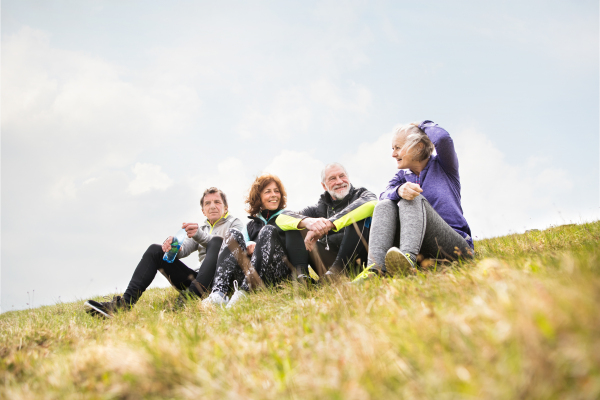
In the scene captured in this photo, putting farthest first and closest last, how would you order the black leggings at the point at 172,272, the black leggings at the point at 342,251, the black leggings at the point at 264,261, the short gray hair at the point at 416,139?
the black leggings at the point at 172,272 → the black leggings at the point at 264,261 → the black leggings at the point at 342,251 → the short gray hair at the point at 416,139

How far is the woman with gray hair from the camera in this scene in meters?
3.53

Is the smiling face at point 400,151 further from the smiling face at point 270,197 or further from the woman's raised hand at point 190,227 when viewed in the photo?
the woman's raised hand at point 190,227

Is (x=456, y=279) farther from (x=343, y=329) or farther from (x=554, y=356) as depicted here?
(x=554, y=356)

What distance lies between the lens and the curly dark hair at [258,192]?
6090mm

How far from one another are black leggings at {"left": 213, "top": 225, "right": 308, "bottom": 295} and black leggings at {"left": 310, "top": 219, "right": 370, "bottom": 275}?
306 mm

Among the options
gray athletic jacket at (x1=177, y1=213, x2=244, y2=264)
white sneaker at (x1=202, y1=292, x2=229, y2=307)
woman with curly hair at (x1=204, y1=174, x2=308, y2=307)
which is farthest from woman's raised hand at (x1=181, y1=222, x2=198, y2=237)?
white sneaker at (x1=202, y1=292, x2=229, y2=307)

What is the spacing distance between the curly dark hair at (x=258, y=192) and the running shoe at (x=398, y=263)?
314cm

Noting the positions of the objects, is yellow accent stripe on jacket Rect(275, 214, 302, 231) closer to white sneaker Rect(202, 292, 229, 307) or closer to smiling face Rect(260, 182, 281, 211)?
smiling face Rect(260, 182, 281, 211)

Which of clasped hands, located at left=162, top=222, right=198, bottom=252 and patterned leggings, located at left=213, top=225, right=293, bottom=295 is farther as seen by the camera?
clasped hands, located at left=162, top=222, right=198, bottom=252

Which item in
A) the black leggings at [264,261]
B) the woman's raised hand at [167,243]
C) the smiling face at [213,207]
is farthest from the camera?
the smiling face at [213,207]

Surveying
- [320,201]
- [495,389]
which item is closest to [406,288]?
[495,389]

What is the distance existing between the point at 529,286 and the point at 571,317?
1.45ft

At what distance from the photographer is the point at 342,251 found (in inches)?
181

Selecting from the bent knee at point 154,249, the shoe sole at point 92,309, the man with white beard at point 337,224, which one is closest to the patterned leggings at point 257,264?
the man with white beard at point 337,224
